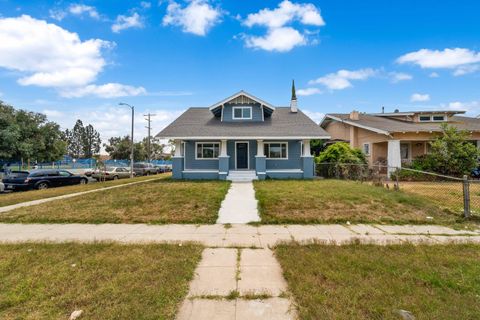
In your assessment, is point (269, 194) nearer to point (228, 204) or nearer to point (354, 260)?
point (228, 204)

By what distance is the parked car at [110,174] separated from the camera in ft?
72.7

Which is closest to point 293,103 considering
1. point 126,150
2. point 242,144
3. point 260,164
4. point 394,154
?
point 242,144

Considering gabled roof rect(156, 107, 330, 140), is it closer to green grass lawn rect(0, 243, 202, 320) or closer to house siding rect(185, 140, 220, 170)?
house siding rect(185, 140, 220, 170)

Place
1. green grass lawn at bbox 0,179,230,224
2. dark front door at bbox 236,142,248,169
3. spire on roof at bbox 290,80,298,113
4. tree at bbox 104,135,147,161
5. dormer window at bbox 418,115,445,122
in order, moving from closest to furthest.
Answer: green grass lawn at bbox 0,179,230,224, dark front door at bbox 236,142,248,169, spire on roof at bbox 290,80,298,113, dormer window at bbox 418,115,445,122, tree at bbox 104,135,147,161

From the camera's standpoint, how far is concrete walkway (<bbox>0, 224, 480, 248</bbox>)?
5.62 metres

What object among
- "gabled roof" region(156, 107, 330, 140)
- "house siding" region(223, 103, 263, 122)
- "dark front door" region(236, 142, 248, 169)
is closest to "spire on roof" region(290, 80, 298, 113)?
"gabled roof" region(156, 107, 330, 140)

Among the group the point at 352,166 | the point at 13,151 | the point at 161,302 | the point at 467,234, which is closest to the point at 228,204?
the point at 161,302

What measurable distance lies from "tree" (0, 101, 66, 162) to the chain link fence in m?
27.5

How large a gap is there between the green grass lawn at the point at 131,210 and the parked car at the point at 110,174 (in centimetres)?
1329

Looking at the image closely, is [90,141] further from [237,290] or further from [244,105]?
[237,290]

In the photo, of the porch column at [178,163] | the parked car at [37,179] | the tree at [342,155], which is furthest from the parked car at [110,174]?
the tree at [342,155]

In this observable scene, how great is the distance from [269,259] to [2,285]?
424cm

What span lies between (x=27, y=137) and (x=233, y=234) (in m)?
30.3

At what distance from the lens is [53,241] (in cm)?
559
